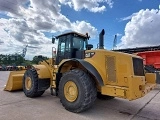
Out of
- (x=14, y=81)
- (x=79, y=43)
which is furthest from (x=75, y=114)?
(x=14, y=81)

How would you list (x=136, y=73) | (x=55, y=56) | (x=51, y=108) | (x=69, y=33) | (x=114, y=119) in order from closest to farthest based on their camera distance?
1. (x=114, y=119)
2. (x=136, y=73)
3. (x=51, y=108)
4. (x=69, y=33)
5. (x=55, y=56)

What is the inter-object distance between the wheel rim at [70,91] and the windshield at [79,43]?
1.74 meters

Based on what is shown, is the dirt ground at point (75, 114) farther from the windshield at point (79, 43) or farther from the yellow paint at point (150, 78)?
the windshield at point (79, 43)

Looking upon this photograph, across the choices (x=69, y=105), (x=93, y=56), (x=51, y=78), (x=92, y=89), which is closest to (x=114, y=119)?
(x=92, y=89)

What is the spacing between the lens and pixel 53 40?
6.95 meters

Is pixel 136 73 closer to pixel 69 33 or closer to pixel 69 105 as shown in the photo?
pixel 69 105

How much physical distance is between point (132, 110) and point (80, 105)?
184 cm

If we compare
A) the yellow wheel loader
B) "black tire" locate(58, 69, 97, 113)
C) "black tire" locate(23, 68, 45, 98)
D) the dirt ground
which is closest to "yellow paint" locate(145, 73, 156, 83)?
the yellow wheel loader

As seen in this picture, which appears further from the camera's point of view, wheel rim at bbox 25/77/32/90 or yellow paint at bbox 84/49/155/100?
wheel rim at bbox 25/77/32/90

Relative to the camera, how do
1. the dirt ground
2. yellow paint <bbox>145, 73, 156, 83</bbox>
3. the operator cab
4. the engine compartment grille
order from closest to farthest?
the dirt ground → the engine compartment grille → yellow paint <bbox>145, 73, 156, 83</bbox> → the operator cab

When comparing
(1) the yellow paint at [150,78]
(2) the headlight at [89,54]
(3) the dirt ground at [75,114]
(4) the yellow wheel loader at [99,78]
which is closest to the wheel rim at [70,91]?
(4) the yellow wheel loader at [99,78]

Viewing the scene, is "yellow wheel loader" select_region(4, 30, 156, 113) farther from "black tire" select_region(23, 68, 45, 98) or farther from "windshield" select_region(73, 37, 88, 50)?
"black tire" select_region(23, 68, 45, 98)

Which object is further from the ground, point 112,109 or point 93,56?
point 93,56

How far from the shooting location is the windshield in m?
6.59
